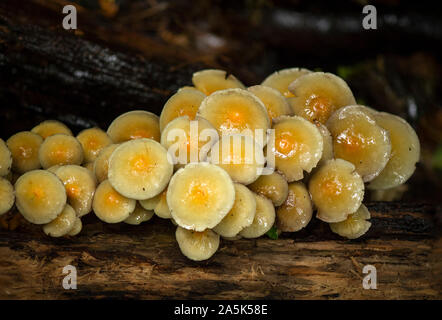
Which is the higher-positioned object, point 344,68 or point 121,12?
point 121,12

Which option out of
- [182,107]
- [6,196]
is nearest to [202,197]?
[182,107]

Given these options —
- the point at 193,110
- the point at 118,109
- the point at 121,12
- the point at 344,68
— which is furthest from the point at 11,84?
the point at 344,68

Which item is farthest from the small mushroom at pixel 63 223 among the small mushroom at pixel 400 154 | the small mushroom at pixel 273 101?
the small mushroom at pixel 400 154

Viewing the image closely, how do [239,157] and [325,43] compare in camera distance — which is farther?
[325,43]

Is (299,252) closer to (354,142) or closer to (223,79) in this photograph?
(354,142)

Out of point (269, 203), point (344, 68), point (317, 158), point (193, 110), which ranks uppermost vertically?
point (344, 68)

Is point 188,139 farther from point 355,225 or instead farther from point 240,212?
point 355,225
